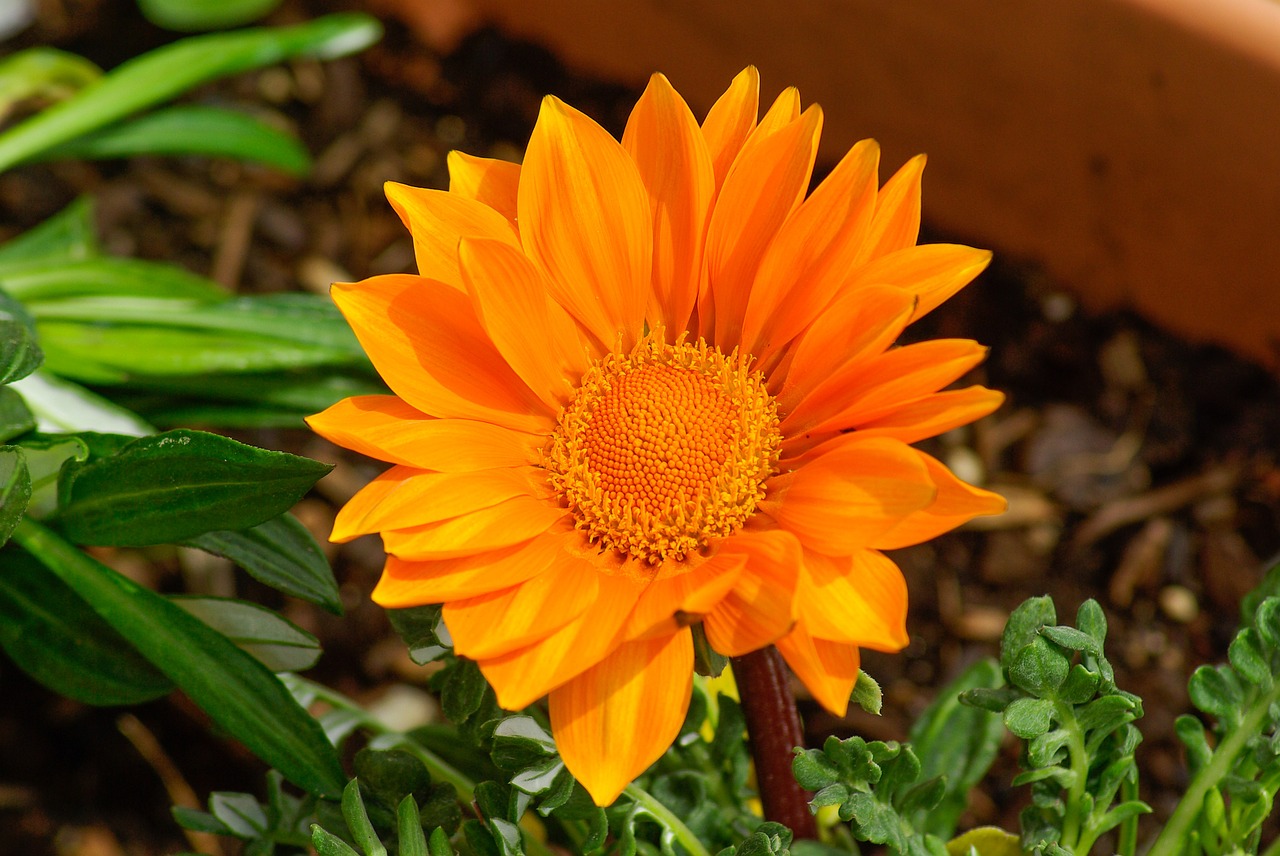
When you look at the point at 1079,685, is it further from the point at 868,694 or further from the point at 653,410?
the point at 653,410

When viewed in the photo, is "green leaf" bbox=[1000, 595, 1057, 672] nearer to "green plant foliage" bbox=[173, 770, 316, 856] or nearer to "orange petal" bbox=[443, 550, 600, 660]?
"orange petal" bbox=[443, 550, 600, 660]

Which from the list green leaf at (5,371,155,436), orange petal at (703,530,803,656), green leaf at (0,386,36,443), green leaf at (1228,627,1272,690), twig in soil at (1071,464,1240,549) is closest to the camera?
orange petal at (703,530,803,656)

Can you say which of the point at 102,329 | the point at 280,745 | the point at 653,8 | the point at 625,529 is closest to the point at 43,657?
the point at 280,745

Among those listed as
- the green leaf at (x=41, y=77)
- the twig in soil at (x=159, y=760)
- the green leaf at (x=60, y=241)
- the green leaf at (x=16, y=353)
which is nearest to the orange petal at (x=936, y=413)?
the green leaf at (x=16, y=353)

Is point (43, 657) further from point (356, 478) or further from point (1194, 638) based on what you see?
point (1194, 638)

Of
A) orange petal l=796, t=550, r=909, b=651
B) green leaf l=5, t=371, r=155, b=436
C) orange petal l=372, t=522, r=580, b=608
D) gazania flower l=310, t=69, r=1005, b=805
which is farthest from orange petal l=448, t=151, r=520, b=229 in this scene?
green leaf l=5, t=371, r=155, b=436

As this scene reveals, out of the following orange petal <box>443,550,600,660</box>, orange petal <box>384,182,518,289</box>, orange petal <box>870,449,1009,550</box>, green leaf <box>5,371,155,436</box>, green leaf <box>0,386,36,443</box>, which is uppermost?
orange petal <box>870,449,1009,550</box>
